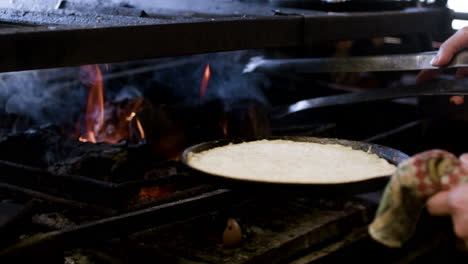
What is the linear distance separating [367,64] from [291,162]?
108 cm

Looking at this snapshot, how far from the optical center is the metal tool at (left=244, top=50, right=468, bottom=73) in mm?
2572

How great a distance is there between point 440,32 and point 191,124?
1.65 metres

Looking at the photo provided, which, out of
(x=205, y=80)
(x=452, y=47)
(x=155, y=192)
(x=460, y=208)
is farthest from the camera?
(x=205, y=80)

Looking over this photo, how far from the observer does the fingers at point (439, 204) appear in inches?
55.0

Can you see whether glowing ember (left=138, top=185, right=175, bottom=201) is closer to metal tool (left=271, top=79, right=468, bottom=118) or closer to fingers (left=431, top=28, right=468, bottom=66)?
metal tool (left=271, top=79, right=468, bottom=118)

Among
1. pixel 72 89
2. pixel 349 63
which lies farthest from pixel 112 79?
pixel 349 63

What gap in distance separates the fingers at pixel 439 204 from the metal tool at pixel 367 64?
1242mm

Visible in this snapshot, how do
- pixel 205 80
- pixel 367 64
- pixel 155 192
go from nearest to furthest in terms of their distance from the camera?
pixel 367 64 → pixel 155 192 → pixel 205 80

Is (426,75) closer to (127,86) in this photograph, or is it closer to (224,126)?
(224,126)

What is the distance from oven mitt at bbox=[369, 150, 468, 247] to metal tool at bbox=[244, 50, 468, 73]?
47.4 inches

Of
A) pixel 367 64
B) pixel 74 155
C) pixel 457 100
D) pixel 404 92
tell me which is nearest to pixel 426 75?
pixel 404 92

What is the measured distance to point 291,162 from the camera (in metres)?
1.88

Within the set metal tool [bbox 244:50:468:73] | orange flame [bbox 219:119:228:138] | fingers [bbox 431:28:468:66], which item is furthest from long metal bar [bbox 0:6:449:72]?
orange flame [bbox 219:119:228:138]

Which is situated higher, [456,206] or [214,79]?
[456,206]
